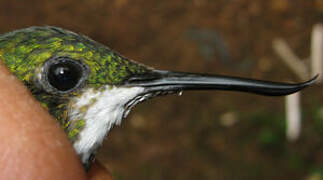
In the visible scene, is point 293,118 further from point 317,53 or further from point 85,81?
point 85,81

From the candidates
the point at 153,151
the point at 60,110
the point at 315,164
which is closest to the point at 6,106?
the point at 60,110

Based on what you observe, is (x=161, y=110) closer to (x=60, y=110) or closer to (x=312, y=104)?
(x=312, y=104)

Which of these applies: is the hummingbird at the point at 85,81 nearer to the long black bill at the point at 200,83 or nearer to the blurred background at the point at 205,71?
Answer: the long black bill at the point at 200,83

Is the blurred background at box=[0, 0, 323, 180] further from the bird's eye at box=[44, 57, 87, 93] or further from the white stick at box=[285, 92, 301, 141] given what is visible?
the bird's eye at box=[44, 57, 87, 93]

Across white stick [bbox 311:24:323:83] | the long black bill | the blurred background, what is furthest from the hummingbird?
white stick [bbox 311:24:323:83]

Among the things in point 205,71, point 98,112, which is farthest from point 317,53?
point 98,112

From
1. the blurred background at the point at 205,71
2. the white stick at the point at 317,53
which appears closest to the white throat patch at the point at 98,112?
the blurred background at the point at 205,71
